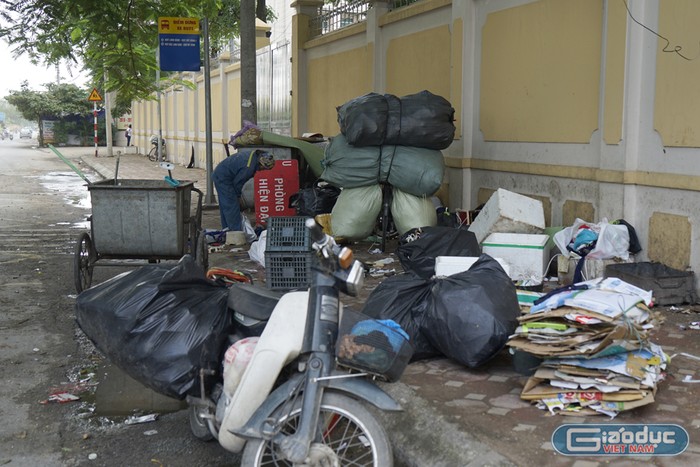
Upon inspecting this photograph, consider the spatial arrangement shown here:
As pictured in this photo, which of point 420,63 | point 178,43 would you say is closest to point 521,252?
point 420,63

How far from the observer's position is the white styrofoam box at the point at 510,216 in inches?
296

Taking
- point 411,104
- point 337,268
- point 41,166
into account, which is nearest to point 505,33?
point 411,104

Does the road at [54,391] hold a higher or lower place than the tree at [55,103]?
lower

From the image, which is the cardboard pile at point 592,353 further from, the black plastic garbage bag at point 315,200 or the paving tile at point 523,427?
the black plastic garbage bag at point 315,200

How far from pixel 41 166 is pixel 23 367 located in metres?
26.1

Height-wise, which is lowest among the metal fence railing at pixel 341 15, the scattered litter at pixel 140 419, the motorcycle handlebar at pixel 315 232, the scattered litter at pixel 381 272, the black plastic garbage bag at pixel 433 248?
the scattered litter at pixel 140 419

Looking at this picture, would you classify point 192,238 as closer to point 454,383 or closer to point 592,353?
point 454,383

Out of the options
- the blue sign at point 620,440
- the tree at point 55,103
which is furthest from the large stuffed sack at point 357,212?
the tree at point 55,103

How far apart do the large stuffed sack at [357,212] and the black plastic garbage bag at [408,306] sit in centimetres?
372

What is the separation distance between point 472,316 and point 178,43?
32.5 ft

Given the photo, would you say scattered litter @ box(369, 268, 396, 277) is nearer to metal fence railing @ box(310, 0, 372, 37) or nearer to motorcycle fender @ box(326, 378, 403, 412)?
motorcycle fender @ box(326, 378, 403, 412)

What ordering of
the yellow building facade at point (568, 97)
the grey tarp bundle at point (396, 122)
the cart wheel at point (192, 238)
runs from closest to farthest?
the yellow building facade at point (568, 97) → the cart wheel at point (192, 238) → the grey tarp bundle at point (396, 122)

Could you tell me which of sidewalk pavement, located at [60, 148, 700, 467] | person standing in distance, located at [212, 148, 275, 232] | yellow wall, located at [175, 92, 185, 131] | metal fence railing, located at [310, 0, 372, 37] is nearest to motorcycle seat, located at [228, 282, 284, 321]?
sidewalk pavement, located at [60, 148, 700, 467]

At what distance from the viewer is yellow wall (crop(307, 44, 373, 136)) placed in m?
13.4
